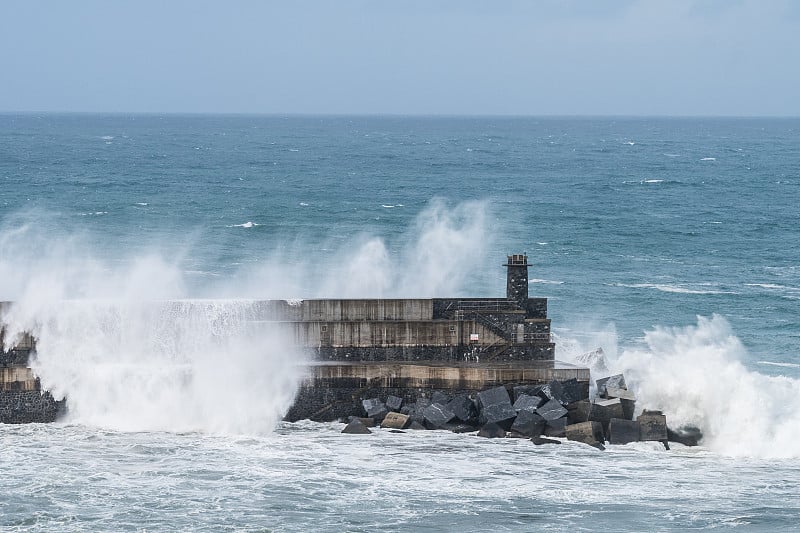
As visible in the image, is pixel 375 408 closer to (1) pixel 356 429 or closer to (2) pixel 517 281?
(1) pixel 356 429

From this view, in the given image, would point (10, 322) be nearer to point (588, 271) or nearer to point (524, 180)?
point (588, 271)

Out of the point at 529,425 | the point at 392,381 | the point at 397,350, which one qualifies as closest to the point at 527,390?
the point at 529,425

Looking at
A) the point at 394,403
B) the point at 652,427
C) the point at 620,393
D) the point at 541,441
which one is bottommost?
the point at 541,441

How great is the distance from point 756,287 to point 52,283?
29296 millimetres

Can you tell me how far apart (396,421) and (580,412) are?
4.37 metres

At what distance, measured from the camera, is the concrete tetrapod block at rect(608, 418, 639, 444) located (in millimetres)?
29000

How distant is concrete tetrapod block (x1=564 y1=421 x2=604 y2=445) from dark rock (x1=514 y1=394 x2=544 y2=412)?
1.01 metres

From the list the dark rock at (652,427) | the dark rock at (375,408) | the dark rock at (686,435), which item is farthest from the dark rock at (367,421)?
the dark rock at (686,435)

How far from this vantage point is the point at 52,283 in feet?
112

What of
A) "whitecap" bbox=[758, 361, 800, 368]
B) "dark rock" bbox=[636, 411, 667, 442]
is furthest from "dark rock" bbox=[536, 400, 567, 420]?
"whitecap" bbox=[758, 361, 800, 368]

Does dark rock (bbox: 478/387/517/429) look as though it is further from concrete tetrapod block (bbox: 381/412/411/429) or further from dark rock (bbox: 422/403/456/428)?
concrete tetrapod block (bbox: 381/412/411/429)

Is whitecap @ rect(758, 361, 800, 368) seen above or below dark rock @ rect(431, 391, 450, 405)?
above

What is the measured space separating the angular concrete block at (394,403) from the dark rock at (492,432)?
239cm

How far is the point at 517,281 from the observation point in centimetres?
3412
